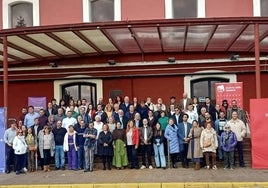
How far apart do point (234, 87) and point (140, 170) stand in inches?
261

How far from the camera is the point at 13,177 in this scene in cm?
1672

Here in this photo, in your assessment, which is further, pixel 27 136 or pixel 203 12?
pixel 203 12

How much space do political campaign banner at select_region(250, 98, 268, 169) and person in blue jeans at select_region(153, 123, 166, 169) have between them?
123 inches

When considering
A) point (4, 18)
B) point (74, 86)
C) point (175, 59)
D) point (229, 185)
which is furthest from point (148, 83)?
point (229, 185)

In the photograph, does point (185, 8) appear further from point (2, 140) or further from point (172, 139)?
point (2, 140)

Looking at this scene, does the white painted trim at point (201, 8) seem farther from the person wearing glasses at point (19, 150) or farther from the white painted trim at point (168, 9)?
the person wearing glasses at point (19, 150)

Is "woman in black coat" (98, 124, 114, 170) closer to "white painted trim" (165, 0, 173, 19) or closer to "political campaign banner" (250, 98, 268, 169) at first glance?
"political campaign banner" (250, 98, 268, 169)

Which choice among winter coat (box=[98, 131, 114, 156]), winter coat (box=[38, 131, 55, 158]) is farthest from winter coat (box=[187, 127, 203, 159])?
winter coat (box=[38, 131, 55, 158])

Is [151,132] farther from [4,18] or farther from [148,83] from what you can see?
[4,18]

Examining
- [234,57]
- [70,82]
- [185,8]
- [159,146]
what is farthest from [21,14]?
[159,146]

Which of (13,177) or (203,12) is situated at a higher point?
(203,12)

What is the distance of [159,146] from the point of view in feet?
56.7

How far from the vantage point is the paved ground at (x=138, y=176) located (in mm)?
15078

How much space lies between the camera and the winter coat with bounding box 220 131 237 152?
1680 centimetres
